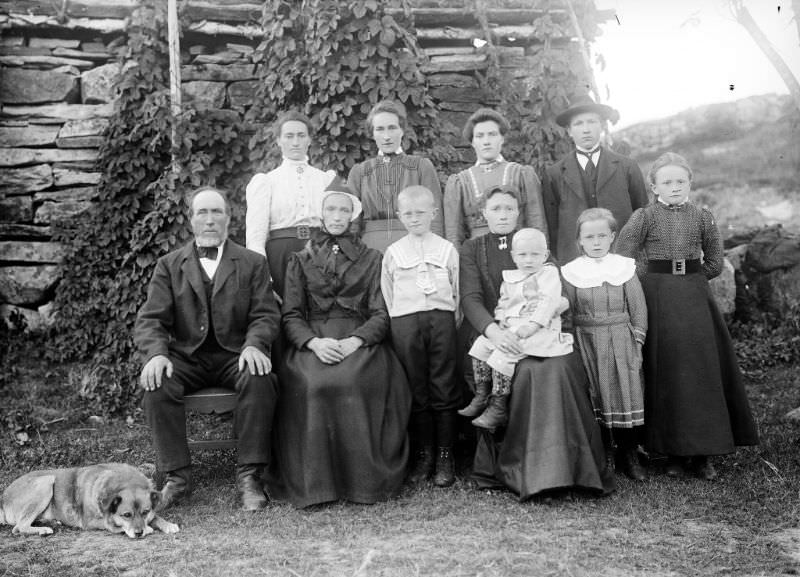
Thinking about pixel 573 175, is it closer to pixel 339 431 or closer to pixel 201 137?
pixel 339 431

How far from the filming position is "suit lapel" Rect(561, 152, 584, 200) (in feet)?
16.0

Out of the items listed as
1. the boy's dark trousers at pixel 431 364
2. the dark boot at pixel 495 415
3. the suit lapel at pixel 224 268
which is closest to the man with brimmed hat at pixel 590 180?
the boy's dark trousers at pixel 431 364

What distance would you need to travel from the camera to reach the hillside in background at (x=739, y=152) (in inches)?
449

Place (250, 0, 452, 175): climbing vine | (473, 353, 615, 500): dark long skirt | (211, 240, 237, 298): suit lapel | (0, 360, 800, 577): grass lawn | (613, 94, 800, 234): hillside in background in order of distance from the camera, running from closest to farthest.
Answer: (0, 360, 800, 577): grass lawn → (473, 353, 615, 500): dark long skirt → (211, 240, 237, 298): suit lapel → (250, 0, 452, 175): climbing vine → (613, 94, 800, 234): hillside in background

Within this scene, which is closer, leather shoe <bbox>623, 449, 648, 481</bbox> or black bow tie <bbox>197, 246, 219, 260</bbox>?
leather shoe <bbox>623, 449, 648, 481</bbox>

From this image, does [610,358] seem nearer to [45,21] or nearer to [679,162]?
[679,162]

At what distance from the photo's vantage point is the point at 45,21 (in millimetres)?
6477

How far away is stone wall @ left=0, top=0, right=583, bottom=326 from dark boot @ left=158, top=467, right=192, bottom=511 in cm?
318

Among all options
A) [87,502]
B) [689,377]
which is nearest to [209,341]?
[87,502]

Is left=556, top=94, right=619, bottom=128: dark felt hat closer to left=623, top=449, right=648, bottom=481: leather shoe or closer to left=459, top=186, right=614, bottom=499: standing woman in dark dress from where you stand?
left=459, top=186, right=614, bottom=499: standing woman in dark dress

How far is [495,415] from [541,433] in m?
0.29

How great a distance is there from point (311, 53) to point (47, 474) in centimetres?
395

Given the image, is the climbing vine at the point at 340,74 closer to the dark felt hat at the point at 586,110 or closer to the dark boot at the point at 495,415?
the dark felt hat at the point at 586,110

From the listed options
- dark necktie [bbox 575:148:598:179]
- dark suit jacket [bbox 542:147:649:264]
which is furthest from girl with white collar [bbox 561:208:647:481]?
dark necktie [bbox 575:148:598:179]
